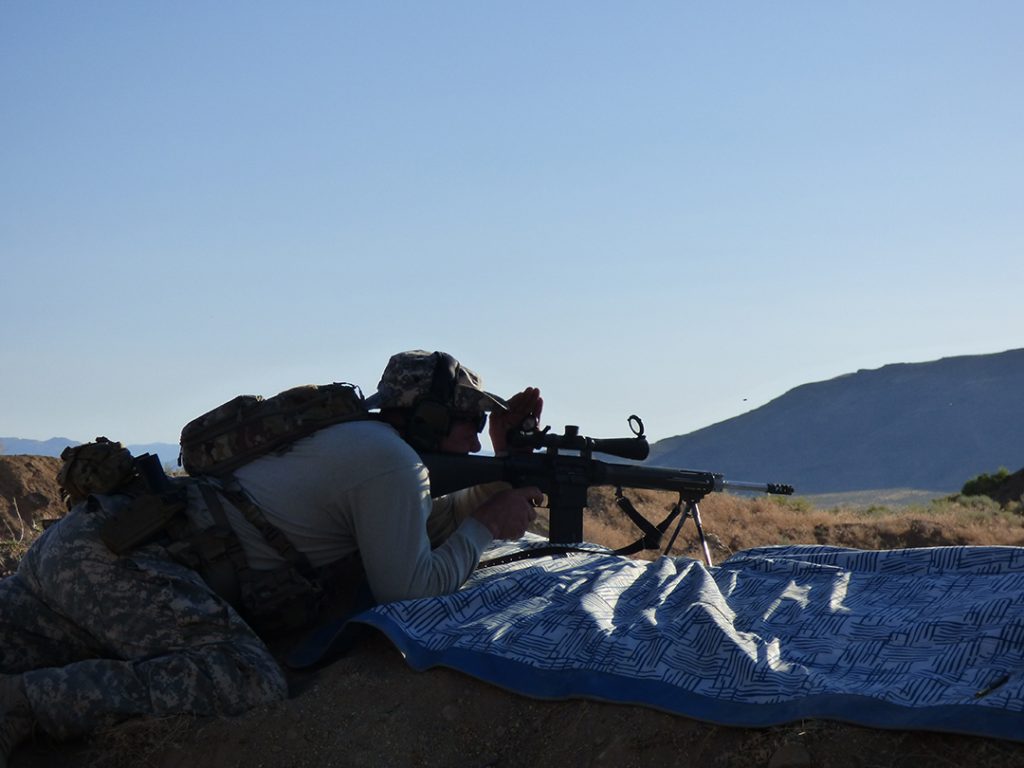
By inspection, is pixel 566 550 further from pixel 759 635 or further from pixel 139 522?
pixel 139 522

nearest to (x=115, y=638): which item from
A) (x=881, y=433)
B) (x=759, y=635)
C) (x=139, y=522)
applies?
(x=139, y=522)

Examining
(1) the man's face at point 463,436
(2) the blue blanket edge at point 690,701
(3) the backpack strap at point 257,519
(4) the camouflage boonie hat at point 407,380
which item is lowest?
(2) the blue blanket edge at point 690,701

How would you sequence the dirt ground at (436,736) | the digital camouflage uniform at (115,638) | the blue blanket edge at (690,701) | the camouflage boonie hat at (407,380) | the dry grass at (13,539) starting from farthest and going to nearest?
the dry grass at (13,539) < the camouflage boonie hat at (407,380) < the digital camouflage uniform at (115,638) < the dirt ground at (436,736) < the blue blanket edge at (690,701)

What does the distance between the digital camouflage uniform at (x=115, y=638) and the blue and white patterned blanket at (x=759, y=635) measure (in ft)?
1.94

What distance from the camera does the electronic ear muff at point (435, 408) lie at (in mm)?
5293

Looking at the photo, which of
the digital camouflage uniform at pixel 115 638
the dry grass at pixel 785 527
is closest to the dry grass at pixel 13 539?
the digital camouflage uniform at pixel 115 638

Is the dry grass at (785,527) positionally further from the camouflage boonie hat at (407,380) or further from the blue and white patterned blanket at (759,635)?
the camouflage boonie hat at (407,380)

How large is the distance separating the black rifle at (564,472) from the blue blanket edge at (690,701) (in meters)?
0.94

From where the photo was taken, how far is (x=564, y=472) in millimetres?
6273

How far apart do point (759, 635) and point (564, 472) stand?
182cm

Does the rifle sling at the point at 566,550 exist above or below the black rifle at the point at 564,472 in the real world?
below

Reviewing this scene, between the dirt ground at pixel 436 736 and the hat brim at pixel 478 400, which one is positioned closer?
the dirt ground at pixel 436 736

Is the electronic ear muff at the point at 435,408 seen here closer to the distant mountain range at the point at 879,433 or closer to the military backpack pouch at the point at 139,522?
the military backpack pouch at the point at 139,522

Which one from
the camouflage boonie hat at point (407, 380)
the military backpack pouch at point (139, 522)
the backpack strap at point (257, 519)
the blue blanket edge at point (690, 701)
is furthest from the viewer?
the camouflage boonie hat at point (407, 380)
